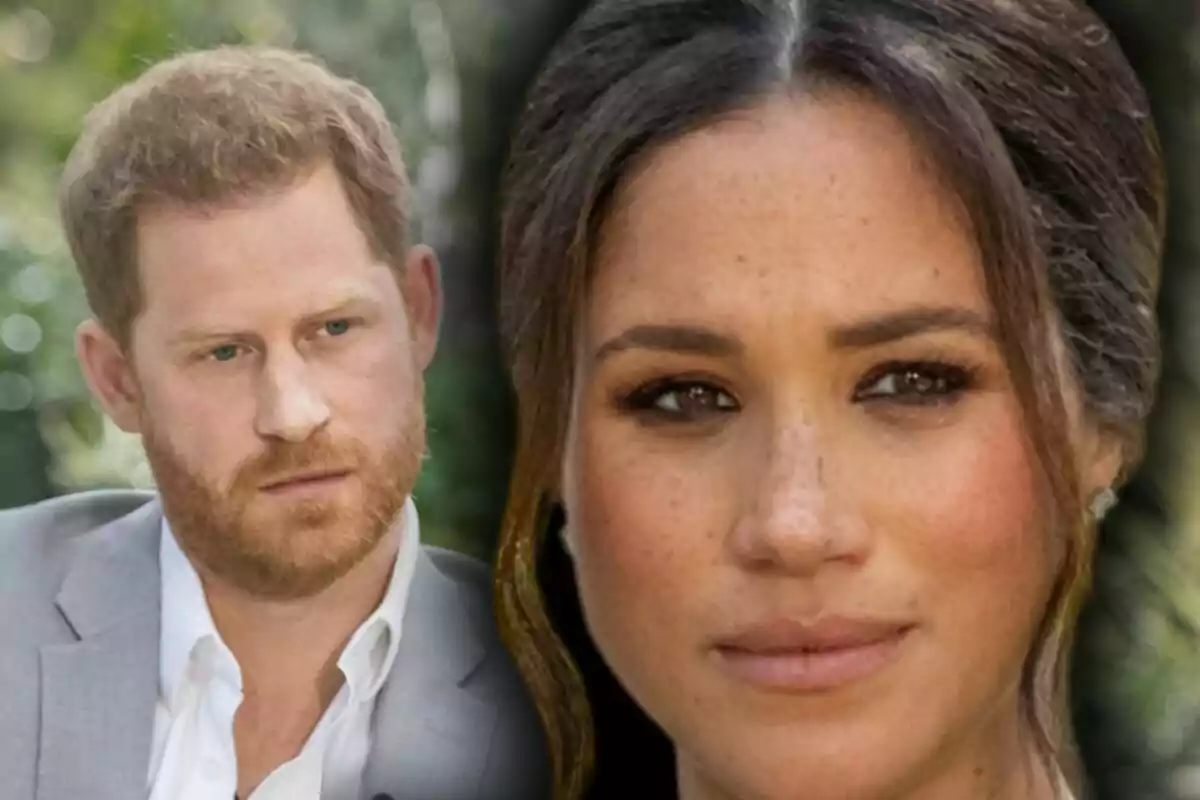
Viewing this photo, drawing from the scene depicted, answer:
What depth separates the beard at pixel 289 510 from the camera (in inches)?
25.4

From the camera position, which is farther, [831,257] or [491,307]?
[491,307]

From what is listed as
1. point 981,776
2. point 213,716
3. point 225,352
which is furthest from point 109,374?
point 981,776

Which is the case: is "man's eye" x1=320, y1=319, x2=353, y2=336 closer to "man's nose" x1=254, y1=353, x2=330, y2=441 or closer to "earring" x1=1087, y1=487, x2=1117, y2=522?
"man's nose" x1=254, y1=353, x2=330, y2=441

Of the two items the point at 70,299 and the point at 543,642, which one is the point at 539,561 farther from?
the point at 70,299

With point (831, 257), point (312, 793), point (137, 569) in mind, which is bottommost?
point (312, 793)

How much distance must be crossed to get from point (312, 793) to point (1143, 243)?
492 millimetres

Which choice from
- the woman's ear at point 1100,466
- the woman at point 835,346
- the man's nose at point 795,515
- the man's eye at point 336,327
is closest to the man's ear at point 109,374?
the man's eye at point 336,327

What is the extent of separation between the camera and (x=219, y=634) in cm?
67

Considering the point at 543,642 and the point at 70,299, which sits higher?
the point at 70,299

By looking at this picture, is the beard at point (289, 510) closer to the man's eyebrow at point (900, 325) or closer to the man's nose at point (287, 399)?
the man's nose at point (287, 399)

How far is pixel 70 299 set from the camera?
67 cm

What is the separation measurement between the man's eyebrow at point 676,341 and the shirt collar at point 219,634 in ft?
0.47

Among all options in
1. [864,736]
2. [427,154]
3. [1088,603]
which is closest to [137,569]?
[427,154]

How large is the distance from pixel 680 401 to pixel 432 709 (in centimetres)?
21
